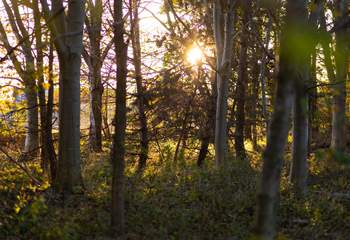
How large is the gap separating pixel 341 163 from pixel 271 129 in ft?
1.14

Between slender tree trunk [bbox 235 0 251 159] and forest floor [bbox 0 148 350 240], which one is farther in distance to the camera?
slender tree trunk [bbox 235 0 251 159]

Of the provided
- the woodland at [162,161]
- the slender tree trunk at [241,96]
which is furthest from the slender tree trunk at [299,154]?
the slender tree trunk at [241,96]

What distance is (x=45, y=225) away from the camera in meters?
6.88

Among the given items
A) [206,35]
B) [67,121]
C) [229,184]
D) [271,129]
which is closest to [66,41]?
[67,121]

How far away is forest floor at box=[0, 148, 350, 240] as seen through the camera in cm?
706

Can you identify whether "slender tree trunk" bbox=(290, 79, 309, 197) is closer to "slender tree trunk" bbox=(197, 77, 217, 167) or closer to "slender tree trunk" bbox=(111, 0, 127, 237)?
"slender tree trunk" bbox=(111, 0, 127, 237)

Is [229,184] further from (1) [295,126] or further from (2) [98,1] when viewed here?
(2) [98,1]

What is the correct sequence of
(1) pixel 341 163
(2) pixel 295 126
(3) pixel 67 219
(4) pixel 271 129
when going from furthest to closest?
(2) pixel 295 126, (3) pixel 67 219, (4) pixel 271 129, (1) pixel 341 163

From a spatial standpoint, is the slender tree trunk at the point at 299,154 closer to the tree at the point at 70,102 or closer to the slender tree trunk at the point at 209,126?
the tree at the point at 70,102

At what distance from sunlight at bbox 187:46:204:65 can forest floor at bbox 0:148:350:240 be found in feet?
18.4

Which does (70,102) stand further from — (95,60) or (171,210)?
(95,60)

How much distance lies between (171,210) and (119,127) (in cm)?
220

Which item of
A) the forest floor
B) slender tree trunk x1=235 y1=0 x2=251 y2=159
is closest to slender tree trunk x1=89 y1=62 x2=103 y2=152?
slender tree trunk x1=235 y1=0 x2=251 y2=159

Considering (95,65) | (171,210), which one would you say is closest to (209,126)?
(95,65)
